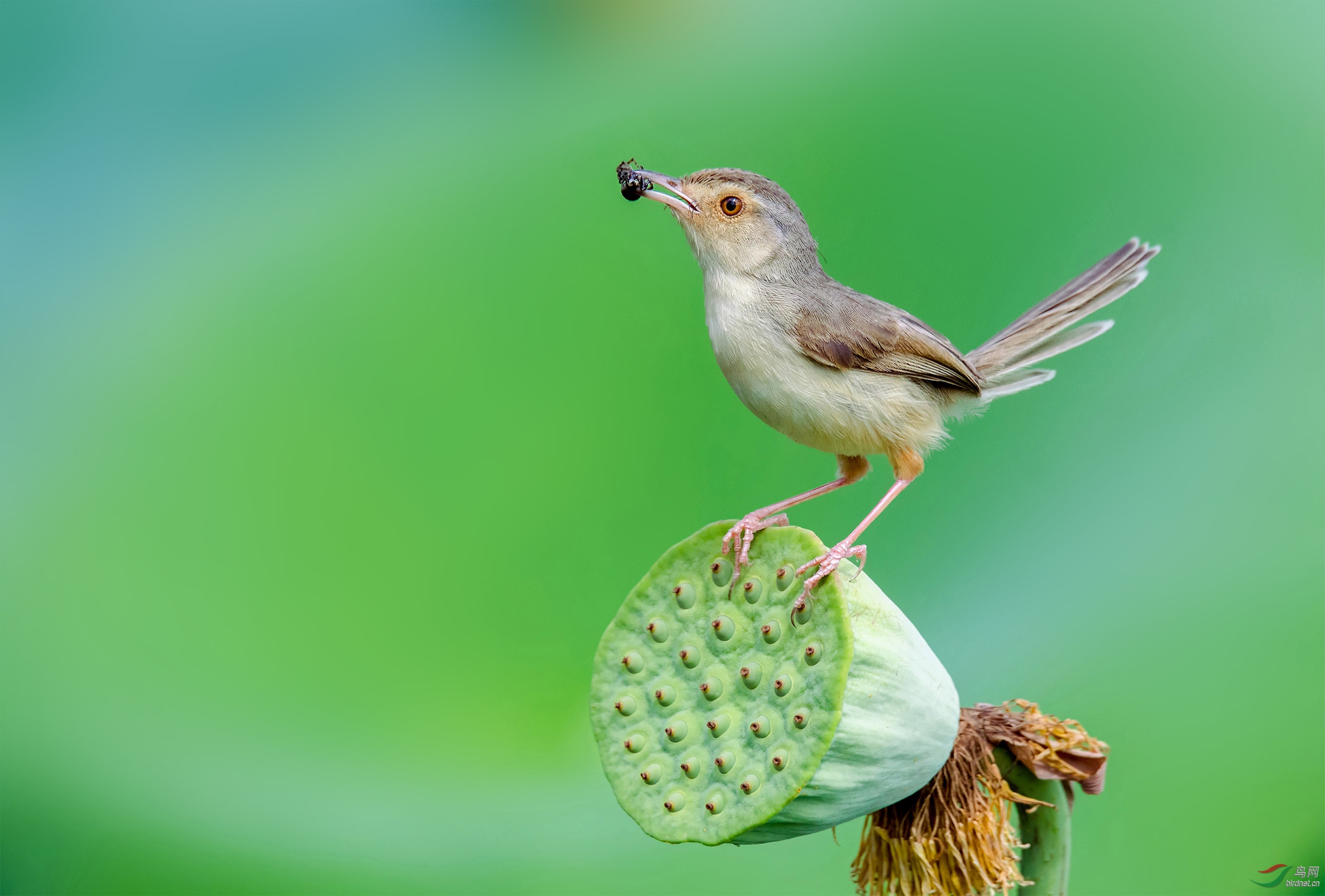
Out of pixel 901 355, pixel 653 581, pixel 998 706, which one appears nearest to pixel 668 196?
pixel 901 355

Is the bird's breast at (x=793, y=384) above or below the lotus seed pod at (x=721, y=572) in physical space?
above

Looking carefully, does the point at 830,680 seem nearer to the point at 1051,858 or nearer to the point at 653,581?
the point at 653,581

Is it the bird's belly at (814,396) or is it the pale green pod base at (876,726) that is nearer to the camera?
the pale green pod base at (876,726)

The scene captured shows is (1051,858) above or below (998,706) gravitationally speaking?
below

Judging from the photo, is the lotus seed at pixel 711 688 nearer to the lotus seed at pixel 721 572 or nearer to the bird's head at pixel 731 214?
the lotus seed at pixel 721 572

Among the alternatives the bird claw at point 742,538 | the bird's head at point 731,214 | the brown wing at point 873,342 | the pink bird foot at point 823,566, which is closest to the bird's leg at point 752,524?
the bird claw at point 742,538

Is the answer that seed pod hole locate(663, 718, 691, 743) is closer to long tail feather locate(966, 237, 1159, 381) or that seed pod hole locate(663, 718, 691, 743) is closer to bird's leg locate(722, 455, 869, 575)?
bird's leg locate(722, 455, 869, 575)
